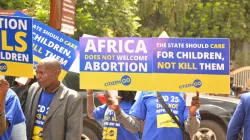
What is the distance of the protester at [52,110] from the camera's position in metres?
5.70

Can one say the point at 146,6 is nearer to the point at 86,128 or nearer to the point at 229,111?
the point at 229,111

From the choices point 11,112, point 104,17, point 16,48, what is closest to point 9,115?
point 11,112

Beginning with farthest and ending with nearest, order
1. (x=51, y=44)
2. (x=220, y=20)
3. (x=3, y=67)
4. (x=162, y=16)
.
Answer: (x=220, y=20), (x=162, y=16), (x=51, y=44), (x=3, y=67)

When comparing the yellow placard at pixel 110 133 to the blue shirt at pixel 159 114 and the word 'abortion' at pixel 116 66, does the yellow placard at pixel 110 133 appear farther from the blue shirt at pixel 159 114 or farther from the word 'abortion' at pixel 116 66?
Answer: the word 'abortion' at pixel 116 66

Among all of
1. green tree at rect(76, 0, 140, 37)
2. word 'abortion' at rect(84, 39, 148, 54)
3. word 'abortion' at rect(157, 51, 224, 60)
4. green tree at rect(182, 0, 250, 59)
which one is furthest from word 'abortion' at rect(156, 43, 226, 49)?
green tree at rect(182, 0, 250, 59)

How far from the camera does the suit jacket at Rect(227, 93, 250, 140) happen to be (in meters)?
5.50

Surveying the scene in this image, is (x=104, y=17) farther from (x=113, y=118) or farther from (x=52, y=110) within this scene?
(x=52, y=110)

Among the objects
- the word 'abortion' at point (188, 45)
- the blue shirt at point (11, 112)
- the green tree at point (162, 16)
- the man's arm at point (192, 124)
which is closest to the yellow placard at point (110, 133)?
the man's arm at point (192, 124)

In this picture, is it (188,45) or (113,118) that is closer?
(188,45)

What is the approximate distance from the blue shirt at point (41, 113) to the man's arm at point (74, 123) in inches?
8.9

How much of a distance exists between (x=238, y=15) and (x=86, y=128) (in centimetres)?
1533

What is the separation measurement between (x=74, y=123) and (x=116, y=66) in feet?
2.10

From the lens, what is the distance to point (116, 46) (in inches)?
228

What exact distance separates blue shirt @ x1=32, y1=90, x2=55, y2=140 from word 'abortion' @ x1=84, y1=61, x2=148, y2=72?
442mm
